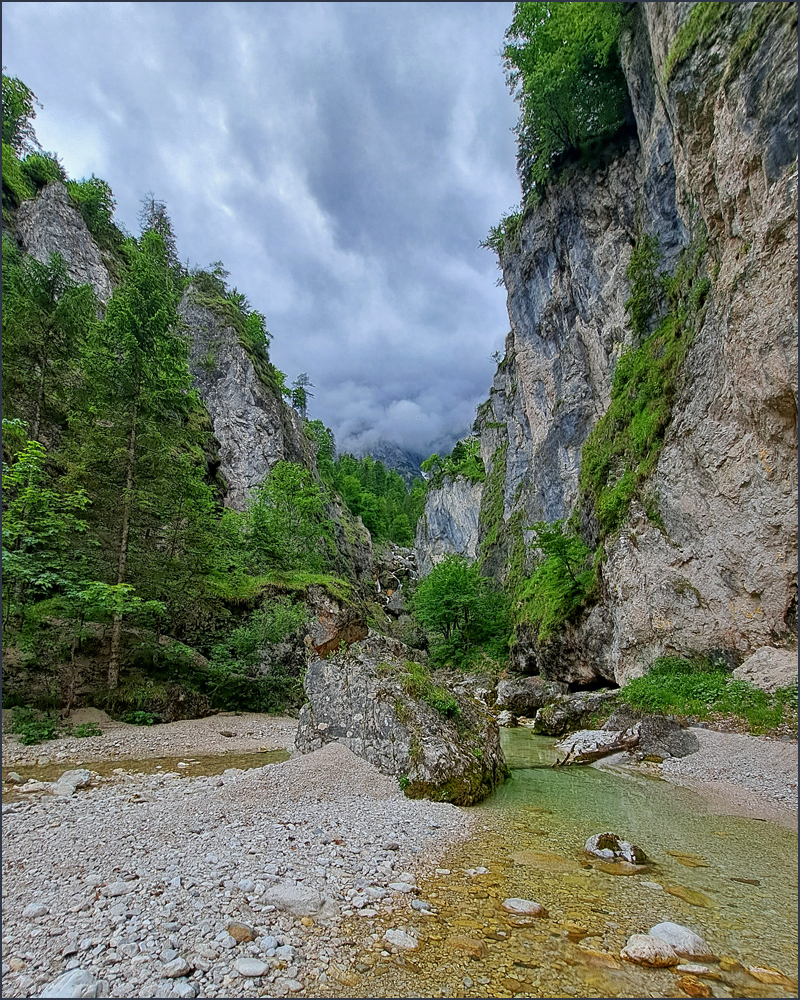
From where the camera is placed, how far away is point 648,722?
9828 millimetres

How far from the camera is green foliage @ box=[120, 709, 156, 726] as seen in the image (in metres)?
10.9

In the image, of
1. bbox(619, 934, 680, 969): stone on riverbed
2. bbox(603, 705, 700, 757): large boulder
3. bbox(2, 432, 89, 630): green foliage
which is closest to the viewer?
bbox(619, 934, 680, 969): stone on riverbed

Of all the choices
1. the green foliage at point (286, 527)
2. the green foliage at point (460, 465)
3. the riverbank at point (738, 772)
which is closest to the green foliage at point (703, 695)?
the riverbank at point (738, 772)

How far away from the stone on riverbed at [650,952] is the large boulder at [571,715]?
1065 centimetres

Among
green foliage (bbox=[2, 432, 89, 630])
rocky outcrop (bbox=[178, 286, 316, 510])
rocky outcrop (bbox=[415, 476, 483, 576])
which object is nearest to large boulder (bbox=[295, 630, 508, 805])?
green foliage (bbox=[2, 432, 89, 630])

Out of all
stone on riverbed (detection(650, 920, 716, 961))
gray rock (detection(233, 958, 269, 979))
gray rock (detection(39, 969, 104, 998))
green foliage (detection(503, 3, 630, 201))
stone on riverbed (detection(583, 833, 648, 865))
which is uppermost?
green foliage (detection(503, 3, 630, 201))

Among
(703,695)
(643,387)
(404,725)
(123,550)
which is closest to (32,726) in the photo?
(123,550)

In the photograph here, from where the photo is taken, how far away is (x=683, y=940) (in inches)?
124

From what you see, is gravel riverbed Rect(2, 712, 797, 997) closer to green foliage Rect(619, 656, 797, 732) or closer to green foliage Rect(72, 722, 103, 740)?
green foliage Rect(72, 722, 103, 740)

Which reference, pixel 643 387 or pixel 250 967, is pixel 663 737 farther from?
pixel 643 387

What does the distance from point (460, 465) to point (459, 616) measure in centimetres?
2835

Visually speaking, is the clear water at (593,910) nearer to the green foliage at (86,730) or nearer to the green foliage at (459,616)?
the green foliage at (86,730)

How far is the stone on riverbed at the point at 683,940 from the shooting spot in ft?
9.95

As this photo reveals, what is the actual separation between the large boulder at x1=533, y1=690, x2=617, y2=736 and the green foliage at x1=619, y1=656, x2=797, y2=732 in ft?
2.48
